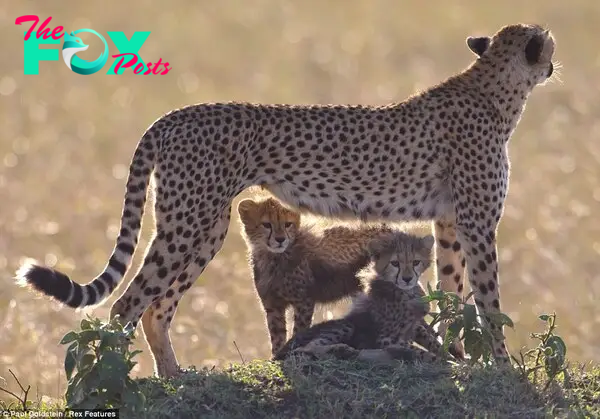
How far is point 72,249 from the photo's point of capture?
9539 millimetres

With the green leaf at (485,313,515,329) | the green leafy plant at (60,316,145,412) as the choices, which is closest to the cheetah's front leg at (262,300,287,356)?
the green leaf at (485,313,515,329)

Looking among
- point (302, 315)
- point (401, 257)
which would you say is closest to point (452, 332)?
point (401, 257)

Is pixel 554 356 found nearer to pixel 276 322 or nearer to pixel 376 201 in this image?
pixel 376 201

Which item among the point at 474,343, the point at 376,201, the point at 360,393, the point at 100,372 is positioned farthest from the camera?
the point at 376,201

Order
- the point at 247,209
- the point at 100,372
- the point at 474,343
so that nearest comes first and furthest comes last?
the point at 100,372 < the point at 474,343 < the point at 247,209

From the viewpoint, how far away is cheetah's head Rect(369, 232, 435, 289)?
242 inches

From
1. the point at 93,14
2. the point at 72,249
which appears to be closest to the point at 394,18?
the point at 93,14

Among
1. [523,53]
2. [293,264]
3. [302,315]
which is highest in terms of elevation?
[523,53]

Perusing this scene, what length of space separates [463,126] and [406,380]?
1518mm

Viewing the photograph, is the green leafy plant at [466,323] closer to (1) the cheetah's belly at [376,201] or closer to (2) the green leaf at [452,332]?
(2) the green leaf at [452,332]

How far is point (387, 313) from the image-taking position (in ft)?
20.0

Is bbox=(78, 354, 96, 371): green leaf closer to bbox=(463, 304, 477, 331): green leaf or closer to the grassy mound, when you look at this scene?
the grassy mound

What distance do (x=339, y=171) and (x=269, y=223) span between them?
47 cm

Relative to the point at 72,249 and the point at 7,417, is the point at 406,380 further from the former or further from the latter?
the point at 72,249
